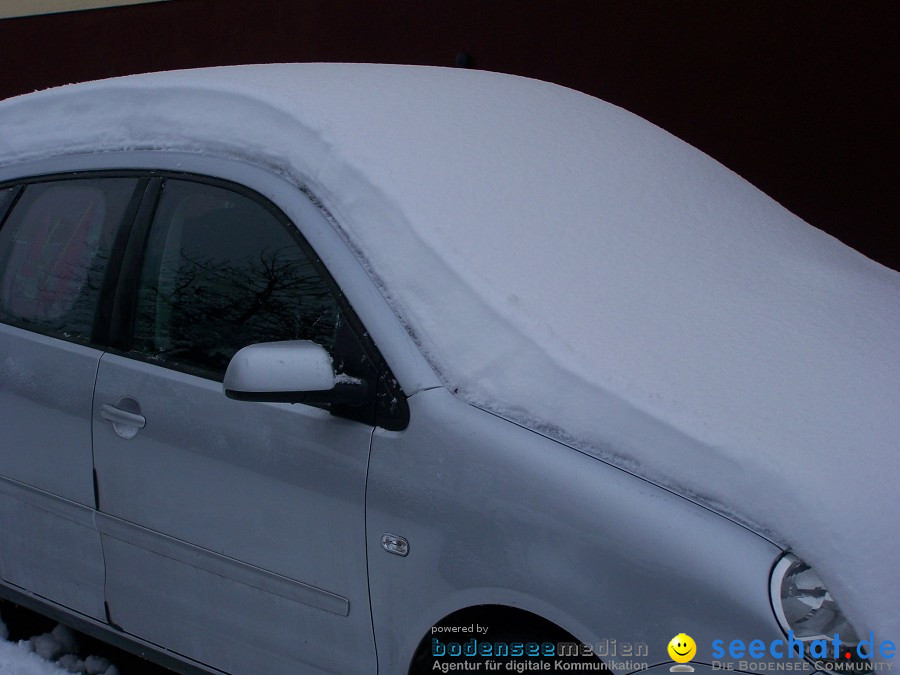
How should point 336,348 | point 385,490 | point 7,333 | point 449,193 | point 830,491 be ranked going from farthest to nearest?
point 7,333 < point 449,193 < point 336,348 < point 385,490 < point 830,491

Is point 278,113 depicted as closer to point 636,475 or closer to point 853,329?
point 636,475

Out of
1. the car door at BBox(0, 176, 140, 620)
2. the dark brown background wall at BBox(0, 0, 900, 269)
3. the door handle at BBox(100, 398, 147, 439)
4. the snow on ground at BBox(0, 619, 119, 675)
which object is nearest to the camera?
the door handle at BBox(100, 398, 147, 439)

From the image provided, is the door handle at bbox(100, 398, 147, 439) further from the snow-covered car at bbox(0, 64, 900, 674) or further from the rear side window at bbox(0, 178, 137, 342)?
the rear side window at bbox(0, 178, 137, 342)

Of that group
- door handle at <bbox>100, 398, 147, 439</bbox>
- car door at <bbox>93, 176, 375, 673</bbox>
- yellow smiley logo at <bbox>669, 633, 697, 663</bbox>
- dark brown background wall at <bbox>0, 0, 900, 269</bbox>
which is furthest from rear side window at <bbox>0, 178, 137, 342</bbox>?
dark brown background wall at <bbox>0, 0, 900, 269</bbox>

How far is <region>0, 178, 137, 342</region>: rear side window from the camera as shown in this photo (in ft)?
8.06

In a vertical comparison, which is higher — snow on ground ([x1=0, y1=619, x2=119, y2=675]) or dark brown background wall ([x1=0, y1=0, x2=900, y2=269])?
dark brown background wall ([x1=0, y1=0, x2=900, y2=269])

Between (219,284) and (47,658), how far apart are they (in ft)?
4.60

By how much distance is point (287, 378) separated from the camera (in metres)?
1.84

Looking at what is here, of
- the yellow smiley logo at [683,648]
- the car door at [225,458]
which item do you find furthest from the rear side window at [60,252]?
the yellow smiley logo at [683,648]

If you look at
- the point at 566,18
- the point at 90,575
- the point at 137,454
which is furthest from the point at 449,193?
the point at 566,18

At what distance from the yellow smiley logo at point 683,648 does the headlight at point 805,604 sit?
0.15m

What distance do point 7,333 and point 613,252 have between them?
67.9 inches

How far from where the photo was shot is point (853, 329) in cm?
213

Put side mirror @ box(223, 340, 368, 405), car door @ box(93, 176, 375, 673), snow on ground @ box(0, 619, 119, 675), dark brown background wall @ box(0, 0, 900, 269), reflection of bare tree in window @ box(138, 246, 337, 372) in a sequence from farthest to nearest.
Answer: dark brown background wall @ box(0, 0, 900, 269) < snow on ground @ box(0, 619, 119, 675) < reflection of bare tree in window @ box(138, 246, 337, 372) < car door @ box(93, 176, 375, 673) < side mirror @ box(223, 340, 368, 405)
